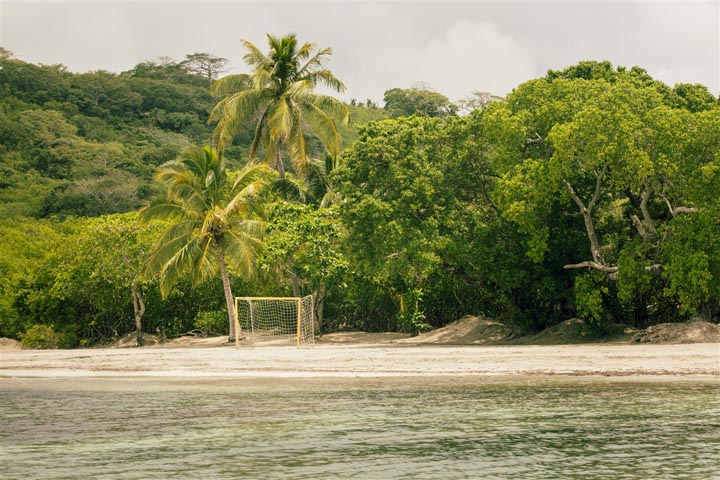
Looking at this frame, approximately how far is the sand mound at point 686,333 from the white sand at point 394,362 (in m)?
1.01

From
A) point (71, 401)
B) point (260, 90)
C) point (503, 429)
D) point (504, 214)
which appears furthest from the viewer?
point (260, 90)

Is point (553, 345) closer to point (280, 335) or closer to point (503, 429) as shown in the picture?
point (280, 335)

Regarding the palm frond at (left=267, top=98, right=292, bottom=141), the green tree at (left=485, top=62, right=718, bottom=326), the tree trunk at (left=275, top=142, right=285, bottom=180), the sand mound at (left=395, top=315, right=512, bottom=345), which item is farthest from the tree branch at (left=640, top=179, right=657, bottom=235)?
the tree trunk at (left=275, top=142, right=285, bottom=180)

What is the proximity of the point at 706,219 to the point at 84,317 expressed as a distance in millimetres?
26796

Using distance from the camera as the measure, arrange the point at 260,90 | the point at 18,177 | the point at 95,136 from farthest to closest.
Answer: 1. the point at 95,136
2. the point at 18,177
3. the point at 260,90

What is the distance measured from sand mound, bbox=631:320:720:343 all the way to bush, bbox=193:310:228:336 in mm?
17878

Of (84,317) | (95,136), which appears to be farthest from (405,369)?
(95,136)

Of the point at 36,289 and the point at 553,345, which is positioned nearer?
the point at 553,345

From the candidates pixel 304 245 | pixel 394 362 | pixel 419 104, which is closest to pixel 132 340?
pixel 304 245

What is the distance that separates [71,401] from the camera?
52.9 ft

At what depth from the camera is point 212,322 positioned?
36750 millimetres

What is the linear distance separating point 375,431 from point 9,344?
31.3 m

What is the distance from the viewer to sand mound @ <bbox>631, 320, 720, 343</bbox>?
24.5 metres

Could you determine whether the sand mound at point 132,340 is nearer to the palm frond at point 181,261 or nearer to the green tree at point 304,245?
the palm frond at point 181,261
